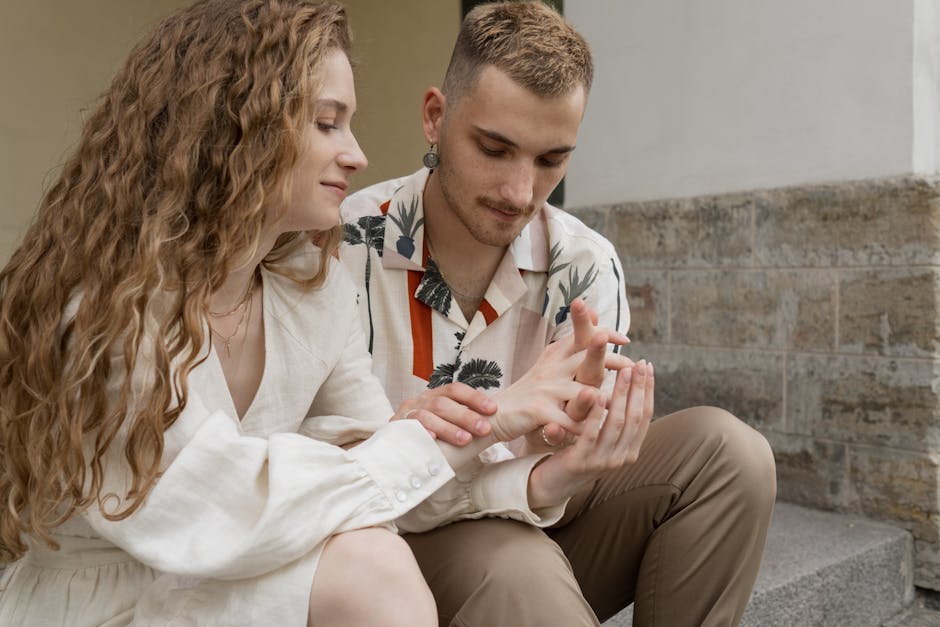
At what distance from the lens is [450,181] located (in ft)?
7.00

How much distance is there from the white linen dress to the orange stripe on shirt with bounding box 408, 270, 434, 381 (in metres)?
0.50

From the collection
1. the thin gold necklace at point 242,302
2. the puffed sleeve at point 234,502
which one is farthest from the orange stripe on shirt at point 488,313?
the puffed sleeve at point 234,502

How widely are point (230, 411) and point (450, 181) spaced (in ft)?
2.59

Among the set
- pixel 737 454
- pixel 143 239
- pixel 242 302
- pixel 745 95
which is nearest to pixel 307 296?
pixel 242 302

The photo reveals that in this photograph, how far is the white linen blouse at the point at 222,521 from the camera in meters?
1.31

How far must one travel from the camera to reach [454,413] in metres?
1.65

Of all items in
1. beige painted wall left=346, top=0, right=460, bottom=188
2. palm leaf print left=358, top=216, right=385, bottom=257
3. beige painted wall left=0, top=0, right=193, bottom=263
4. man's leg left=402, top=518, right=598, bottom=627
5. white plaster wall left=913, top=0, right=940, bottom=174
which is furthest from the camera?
beige painted wall left=346, top=0, right=460, bottom=188

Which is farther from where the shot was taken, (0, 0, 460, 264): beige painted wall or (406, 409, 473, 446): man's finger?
(0, 0, 460, 264): beige painted wall

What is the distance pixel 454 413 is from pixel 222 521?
1.47ft

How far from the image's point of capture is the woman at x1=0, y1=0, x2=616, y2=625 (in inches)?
52.2

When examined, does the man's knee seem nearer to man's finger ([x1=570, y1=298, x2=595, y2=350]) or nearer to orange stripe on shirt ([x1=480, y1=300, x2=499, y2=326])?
man's finger ([x1=570, y1=298, x2=595, y2=350])

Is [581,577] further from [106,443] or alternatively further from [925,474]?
[925,474]

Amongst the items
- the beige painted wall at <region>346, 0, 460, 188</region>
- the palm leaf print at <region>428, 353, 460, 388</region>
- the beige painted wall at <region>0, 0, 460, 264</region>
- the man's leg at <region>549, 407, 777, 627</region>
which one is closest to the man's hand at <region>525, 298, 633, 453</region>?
the man's leg at <region>549, 407, 777, 627</region>

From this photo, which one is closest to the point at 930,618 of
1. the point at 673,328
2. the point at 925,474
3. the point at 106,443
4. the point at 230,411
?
the point at 925,474
